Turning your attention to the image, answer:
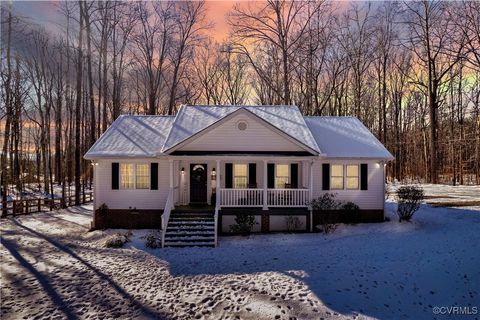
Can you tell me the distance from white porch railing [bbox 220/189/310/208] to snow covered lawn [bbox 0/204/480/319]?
1776mm

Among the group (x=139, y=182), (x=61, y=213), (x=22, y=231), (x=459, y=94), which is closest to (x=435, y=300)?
(x=139, y=182)

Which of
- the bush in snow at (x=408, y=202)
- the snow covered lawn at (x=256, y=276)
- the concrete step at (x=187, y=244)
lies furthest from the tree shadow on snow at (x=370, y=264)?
the bush in snow at (x=408, y=202)

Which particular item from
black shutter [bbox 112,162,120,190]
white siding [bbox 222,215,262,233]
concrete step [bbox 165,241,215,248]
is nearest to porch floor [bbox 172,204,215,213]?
white siding [bbox 222,215,262,233]

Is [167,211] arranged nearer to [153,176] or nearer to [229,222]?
[153,176]

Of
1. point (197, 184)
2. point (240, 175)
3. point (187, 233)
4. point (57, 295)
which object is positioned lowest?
point (57, 295)

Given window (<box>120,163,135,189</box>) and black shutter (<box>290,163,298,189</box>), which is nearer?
window (<box>120,163,135,189</box>)

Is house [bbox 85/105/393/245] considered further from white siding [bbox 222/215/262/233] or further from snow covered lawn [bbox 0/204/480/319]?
snow covered lawn [bbox 0/204/480/319]

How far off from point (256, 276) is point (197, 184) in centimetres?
810

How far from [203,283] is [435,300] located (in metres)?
6.70

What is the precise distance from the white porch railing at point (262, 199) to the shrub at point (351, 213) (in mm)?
2184

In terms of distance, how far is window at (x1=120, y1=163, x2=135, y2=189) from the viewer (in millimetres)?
14773

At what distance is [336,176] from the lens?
15.0m

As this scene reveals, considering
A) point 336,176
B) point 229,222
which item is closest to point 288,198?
point 336,176

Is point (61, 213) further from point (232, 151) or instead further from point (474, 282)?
point (474, 282)
